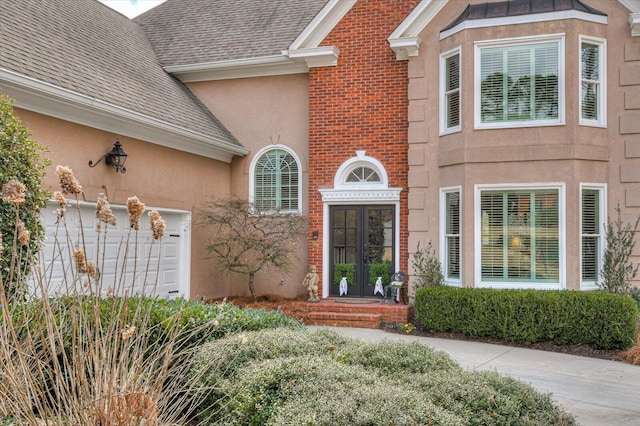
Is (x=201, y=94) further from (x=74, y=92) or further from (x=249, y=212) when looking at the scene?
(x=74, y=92)

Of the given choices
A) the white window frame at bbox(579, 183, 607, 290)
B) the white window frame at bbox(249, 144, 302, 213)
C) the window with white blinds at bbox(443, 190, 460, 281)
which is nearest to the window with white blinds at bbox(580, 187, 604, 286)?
the white window frame at bbox(579, 183, 607, 290)

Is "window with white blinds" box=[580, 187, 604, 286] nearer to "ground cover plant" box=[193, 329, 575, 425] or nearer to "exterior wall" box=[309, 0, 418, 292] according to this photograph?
"exterior wall" box=[309, 0, 418, 292]

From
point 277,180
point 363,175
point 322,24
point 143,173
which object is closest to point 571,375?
point 363,175

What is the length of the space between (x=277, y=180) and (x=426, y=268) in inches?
170

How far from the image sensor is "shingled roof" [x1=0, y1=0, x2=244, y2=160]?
9.43 meters

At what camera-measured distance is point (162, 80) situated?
13.5m

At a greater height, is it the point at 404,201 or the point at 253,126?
the point at 253,126

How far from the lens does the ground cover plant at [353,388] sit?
3.83 m

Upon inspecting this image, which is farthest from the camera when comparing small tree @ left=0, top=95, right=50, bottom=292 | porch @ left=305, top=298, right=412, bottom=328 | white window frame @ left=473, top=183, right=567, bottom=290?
porch @ left=305, top=298, right=412, bottom=328

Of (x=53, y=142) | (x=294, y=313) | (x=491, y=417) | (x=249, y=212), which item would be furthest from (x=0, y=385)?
(x=249, y=212)

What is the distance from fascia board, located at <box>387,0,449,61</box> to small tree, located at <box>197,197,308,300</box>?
4178 mm

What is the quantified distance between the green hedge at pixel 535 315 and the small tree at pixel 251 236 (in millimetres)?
3408

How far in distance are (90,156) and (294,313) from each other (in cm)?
474

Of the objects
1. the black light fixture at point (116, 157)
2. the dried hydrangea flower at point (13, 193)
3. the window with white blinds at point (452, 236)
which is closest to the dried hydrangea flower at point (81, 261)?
the dried hydrangea flower at point (13, 193)
